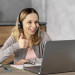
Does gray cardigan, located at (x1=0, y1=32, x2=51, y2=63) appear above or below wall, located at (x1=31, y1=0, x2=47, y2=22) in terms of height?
below

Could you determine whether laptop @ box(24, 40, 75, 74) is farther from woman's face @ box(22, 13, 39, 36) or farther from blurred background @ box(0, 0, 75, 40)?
blurred background @ box(0, 0, 75, 40)

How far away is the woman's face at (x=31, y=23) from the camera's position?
2576 millimetres

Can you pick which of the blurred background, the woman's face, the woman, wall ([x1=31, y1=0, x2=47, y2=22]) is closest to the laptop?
the woman

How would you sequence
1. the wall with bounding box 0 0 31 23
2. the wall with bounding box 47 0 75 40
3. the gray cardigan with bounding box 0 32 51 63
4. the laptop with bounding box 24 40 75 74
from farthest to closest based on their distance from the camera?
the wall with bounding box 0 0 31 23, the wall with bounding box 47 0 75 40, the gray cardigan with bounding box 0 32 51 63, the laptop with bounding box 24 40 75 74

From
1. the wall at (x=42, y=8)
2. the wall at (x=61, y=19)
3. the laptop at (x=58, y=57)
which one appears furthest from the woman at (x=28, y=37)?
the wall at (x=42, y=8)

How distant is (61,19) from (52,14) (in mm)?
298

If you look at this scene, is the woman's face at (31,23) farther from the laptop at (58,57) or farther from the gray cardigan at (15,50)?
the laptop at (58,57)

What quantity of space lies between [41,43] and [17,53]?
1.11ft

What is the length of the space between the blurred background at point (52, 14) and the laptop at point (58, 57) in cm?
203

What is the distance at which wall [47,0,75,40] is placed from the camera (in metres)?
3.84

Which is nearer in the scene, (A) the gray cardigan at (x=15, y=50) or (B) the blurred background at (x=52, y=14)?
(A) the gray cardigan at (x=15, y=50)

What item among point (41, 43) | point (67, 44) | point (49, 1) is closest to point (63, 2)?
point (49, 1)

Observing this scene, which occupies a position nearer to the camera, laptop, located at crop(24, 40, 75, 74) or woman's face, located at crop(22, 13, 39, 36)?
laptop, located at crop(24, 40, 75, 74)

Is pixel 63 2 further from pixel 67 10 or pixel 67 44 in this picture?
pixel 67 44
